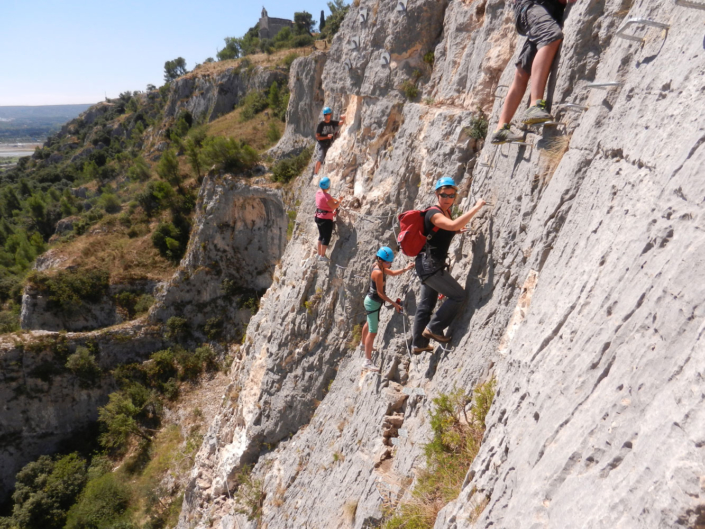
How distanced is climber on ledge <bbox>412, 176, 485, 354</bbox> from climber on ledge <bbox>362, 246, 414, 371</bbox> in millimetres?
944

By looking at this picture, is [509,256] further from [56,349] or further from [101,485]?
[56,349]

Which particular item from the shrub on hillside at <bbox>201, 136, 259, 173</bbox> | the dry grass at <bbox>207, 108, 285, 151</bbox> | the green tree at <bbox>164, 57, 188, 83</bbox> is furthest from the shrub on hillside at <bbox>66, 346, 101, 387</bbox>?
the green tree at <bbox>164, 57, 188, 83</bbox>

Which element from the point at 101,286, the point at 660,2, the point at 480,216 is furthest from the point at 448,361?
the point at 101,286

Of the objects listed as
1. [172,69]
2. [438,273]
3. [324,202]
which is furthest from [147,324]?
[172,69]

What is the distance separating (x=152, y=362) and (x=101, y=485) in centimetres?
642

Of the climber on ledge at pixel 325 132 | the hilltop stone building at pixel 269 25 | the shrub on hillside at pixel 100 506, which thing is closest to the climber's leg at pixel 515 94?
the climber on ledge at pixel 325 132

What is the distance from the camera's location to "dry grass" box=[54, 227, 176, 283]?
23.7 meters

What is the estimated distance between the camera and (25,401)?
19.0 meters

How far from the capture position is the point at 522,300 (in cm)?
432

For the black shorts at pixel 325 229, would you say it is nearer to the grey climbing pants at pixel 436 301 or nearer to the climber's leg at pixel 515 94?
the grey climbing pants at pixel 436 301

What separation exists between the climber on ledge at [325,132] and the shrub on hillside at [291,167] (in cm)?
718

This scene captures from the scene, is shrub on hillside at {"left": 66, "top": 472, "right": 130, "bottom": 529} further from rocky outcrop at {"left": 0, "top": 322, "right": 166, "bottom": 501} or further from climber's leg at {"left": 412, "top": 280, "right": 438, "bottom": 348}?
climber's leg at {"left": 412, "top": 280, "right": 438, "bottom": 348}

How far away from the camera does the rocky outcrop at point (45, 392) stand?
734 inches

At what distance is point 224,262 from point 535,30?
2151cm
